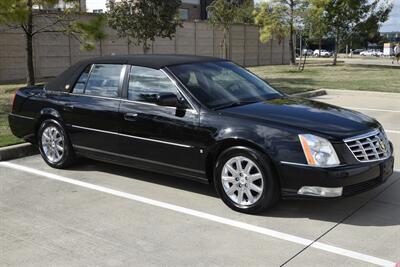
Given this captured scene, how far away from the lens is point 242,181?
16.4ft

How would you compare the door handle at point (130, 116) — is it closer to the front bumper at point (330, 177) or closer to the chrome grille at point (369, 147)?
the front bumper at point (330, 177)

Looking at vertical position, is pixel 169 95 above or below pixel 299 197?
above

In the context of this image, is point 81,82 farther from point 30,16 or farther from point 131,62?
point 30,16

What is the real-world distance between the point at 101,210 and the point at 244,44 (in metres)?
31.4

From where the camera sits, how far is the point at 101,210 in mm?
5176

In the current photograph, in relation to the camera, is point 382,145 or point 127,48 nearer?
point 382,145

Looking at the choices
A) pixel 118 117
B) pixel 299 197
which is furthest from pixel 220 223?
pixel 118 117

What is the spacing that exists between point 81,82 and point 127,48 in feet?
66.1

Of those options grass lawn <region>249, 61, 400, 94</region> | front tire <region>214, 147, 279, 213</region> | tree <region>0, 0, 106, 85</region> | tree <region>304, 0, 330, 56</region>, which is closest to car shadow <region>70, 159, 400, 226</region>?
front tire <region>214, 147, 279, 213</region>

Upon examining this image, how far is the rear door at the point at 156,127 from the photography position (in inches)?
210

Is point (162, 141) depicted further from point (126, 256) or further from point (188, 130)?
point (126, 256)

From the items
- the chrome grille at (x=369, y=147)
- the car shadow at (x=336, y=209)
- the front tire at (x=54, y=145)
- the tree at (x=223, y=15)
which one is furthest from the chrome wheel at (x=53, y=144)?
the tree at (x=223, y=15)

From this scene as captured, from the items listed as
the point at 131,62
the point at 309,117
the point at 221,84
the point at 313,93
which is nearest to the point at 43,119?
the point at 131,62

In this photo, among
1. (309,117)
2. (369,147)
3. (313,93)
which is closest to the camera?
(369,147)
